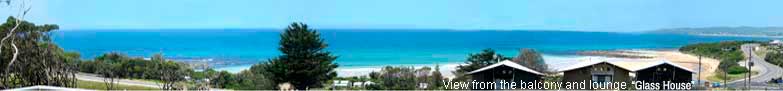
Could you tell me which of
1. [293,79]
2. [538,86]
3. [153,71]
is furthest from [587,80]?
[153,71]

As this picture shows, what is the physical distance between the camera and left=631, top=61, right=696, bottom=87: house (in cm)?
721

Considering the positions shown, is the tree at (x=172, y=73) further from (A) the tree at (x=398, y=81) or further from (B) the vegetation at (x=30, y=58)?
(A) the tree at (x=398, y=81)

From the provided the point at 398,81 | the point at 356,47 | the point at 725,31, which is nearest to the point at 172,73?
the point at 398,81

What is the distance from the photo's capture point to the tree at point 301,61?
954 centimetres

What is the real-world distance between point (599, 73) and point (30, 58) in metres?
5.95

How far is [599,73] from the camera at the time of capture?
735cm

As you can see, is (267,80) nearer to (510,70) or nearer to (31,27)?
(31,27)

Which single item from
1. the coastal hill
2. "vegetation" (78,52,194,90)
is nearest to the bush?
"vegetation" (78,52,194,90)

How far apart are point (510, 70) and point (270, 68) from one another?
3.55 metres

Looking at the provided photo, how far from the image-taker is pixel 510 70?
23.4ft

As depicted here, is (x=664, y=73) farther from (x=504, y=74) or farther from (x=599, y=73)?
(x=504, y=74)

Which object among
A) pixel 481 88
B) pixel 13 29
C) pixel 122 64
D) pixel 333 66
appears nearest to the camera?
pixel 481 88

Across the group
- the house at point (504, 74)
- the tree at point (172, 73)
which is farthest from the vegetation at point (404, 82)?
the tree at point (172, 73)

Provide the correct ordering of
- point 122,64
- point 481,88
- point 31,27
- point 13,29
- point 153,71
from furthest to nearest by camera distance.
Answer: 1. point 122,64
2. point 153,71
3. point 31,27
4. point 13,29
5. point 481,88
